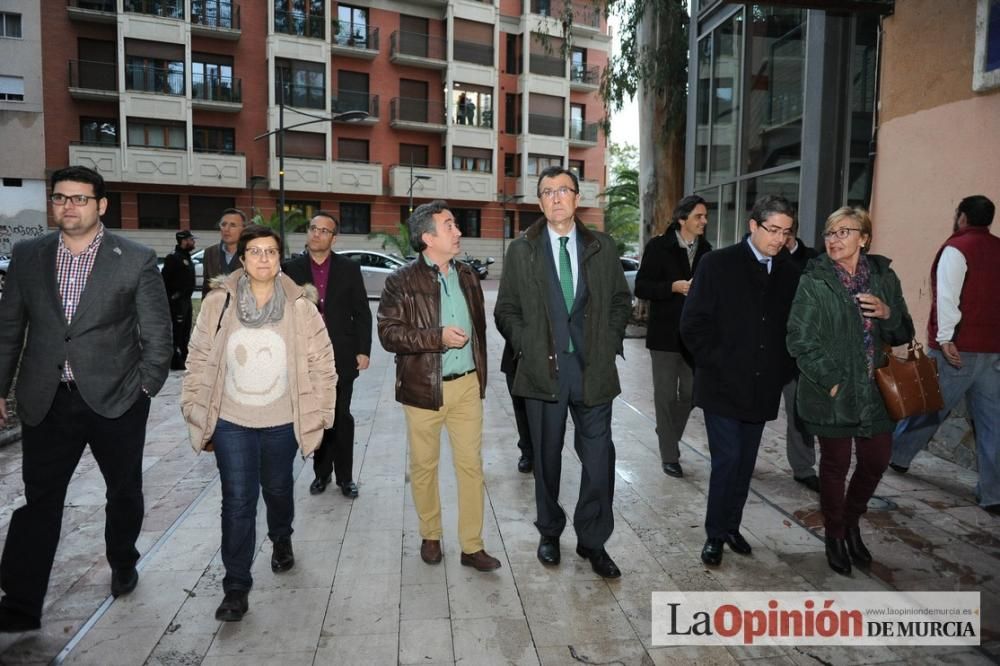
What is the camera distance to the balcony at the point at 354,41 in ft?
115

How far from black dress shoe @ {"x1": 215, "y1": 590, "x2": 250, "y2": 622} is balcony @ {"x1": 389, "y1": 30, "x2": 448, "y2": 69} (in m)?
36.0

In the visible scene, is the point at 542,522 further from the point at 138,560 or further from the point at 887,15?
the point at 887,15

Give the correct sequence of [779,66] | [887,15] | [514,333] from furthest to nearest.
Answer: [779,66]
[887,15]
[514,333]

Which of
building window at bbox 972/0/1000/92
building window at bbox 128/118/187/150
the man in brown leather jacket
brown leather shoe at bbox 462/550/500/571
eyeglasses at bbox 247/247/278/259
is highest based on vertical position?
building window at bbox 128/118/187/150

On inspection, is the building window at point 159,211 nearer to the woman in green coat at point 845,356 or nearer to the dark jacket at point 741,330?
the dark jacket at point 741,330

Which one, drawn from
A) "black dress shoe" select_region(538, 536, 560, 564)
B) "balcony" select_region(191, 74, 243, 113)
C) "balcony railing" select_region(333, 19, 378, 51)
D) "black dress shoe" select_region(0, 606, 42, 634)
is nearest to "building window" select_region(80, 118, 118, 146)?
"balcony" select_region(191, 74, 243, 113)

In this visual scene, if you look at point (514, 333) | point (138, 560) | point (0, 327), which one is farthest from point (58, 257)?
point (514, 333)

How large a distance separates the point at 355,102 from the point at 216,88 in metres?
6.41

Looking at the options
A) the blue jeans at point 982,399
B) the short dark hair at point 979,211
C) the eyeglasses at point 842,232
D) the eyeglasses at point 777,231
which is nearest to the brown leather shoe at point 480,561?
the eyeglasses at point 777,231

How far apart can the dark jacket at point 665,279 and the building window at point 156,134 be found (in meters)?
31.8

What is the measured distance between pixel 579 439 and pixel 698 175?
9.15 meters

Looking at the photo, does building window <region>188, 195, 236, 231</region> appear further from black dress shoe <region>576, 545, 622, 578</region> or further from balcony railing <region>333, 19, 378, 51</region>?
black dress shoe <region>576, 545, 622, 578</region>

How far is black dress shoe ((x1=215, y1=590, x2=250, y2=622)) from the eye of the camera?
127 inches

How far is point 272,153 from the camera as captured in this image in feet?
110
